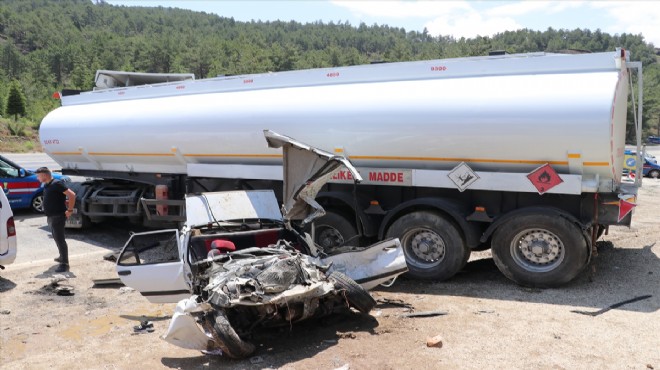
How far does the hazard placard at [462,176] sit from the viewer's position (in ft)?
25.1

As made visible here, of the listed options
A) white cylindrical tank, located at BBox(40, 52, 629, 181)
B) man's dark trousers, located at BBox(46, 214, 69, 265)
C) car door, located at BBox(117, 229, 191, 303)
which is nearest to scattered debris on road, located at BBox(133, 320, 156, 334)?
car door, located at BBox(117, 229, 191, 303)

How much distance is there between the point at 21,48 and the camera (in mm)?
133875

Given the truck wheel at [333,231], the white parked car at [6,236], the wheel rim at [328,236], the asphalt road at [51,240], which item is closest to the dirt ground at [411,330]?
the white parked car at [6,236]

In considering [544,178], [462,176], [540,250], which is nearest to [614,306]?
[540,250]

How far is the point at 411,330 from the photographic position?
19.4 feet

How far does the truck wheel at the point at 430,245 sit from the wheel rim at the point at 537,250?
27.8 inches

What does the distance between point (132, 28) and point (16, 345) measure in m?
181

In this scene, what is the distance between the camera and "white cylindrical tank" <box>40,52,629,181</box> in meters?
7.11

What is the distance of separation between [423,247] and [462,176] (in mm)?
1166

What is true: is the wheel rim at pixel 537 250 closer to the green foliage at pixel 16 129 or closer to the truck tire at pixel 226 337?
the truck tire at pixel 226 337

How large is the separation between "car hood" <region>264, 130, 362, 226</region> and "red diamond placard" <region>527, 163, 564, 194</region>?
234 centimetres

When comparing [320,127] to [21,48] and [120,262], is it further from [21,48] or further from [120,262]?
[21,48]

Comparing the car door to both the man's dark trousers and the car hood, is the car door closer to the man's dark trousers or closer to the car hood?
the car hood

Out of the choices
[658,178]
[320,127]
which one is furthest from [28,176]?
[658,178]
